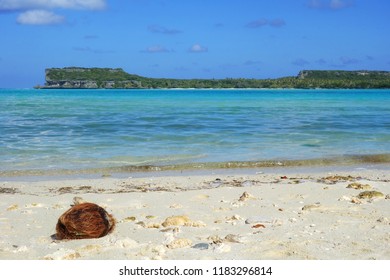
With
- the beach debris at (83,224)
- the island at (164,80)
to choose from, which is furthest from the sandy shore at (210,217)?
the island at (164,80)

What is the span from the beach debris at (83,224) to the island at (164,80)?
166280 mm

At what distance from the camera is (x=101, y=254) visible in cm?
535

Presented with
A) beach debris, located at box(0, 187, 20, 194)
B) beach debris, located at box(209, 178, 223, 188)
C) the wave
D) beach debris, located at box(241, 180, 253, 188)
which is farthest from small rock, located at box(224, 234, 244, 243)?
the wave

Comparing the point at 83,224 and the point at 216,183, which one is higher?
the point at 83,224

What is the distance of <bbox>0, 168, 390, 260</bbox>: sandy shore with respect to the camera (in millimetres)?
5395

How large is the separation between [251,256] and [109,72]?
190 meters

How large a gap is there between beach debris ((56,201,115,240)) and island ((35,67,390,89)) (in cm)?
16628

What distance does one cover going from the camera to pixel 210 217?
6.88 metres

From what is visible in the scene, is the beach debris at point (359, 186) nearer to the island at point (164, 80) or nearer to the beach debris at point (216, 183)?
the beach debris at point (216, 183)

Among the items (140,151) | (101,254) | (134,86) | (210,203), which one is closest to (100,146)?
(140,151)

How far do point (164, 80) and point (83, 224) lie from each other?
184 metres

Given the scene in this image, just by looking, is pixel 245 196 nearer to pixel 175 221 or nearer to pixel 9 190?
pixel 175 221

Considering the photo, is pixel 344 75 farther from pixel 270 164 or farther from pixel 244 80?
pixel 270 164

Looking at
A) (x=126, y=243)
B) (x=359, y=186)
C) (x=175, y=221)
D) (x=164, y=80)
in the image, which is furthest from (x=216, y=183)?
(x=164, y=80)
